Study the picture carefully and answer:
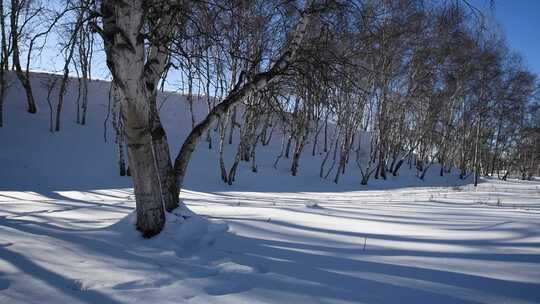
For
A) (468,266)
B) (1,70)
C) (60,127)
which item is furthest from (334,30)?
(60,127)

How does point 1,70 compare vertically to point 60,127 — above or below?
above

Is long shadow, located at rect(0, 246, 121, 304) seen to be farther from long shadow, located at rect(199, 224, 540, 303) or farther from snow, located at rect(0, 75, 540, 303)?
long shadow, located at rect(199, 224, 540, 303)

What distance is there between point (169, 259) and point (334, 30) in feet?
13.1

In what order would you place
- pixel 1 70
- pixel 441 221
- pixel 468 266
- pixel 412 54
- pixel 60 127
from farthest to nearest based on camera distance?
1. pixel 60 127
2. pixel 412 54
3. pixel 1 70
4. pixel 441 221
5. pixel 468 266

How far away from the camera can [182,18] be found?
4.29 metres

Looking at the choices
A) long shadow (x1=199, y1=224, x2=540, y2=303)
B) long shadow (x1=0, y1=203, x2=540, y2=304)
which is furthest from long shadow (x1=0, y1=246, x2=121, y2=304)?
long shadow (x1=199, y1=224, x2=540, y2=303)

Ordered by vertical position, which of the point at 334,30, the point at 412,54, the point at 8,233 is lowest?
the point at 8,233

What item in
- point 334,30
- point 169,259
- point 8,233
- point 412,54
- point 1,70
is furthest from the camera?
point 412,54

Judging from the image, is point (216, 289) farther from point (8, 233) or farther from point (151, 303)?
point (8, 233)

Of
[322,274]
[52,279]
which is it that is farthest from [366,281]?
[52,279]

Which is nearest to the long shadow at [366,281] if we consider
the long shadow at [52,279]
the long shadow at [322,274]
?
the long shadow at [322,274]

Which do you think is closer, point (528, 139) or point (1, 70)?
point (1, 70)

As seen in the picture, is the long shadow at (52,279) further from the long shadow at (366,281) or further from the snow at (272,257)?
the long shadow at (366,281)

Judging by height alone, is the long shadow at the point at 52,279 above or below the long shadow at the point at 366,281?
below
